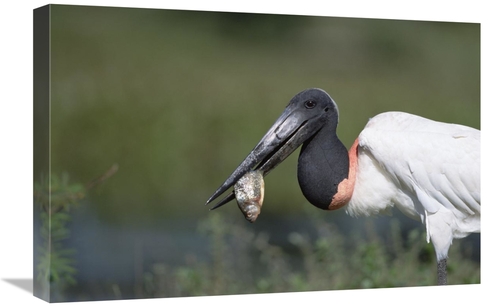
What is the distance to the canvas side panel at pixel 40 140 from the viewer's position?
22.2 feet

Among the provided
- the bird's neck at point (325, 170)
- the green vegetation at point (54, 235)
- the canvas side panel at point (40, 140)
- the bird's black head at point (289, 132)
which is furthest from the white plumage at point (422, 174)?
the canvas side panel at point (40, 140)

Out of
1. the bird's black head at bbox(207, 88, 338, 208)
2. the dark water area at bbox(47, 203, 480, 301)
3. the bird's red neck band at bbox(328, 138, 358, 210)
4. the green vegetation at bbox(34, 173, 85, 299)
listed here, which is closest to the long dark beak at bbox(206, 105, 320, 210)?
the bird's black head at bbox(207, 88, 338, 208)

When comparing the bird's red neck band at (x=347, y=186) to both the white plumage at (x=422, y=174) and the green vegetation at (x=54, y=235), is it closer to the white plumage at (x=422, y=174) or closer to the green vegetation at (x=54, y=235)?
the white plumage at (x=422, y=174)

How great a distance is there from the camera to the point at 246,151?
8844 millimetres

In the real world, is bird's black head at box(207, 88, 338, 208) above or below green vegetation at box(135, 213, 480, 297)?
above

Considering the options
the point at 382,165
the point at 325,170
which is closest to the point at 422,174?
the point at 382,165

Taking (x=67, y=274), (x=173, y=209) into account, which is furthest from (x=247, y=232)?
(x=67, y=274)

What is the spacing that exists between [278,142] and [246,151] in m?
1.95

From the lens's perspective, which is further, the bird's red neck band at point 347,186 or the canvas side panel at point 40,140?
the bird's red neck band at point 347,186

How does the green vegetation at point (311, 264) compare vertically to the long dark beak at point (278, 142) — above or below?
below

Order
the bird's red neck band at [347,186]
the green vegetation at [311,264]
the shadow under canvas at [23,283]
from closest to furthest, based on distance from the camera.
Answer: the bird's red neck band at [347,186]
the shadow under canvas at [23,283]
the green vegetation at [311,264]

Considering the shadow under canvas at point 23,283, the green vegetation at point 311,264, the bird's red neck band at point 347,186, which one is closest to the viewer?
the bird's red neck band at point 347,186

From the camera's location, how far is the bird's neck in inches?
274

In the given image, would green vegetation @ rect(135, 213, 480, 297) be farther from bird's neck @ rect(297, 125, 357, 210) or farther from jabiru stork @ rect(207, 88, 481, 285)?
bird's neck @ rect(297, 125, 357, 210)
